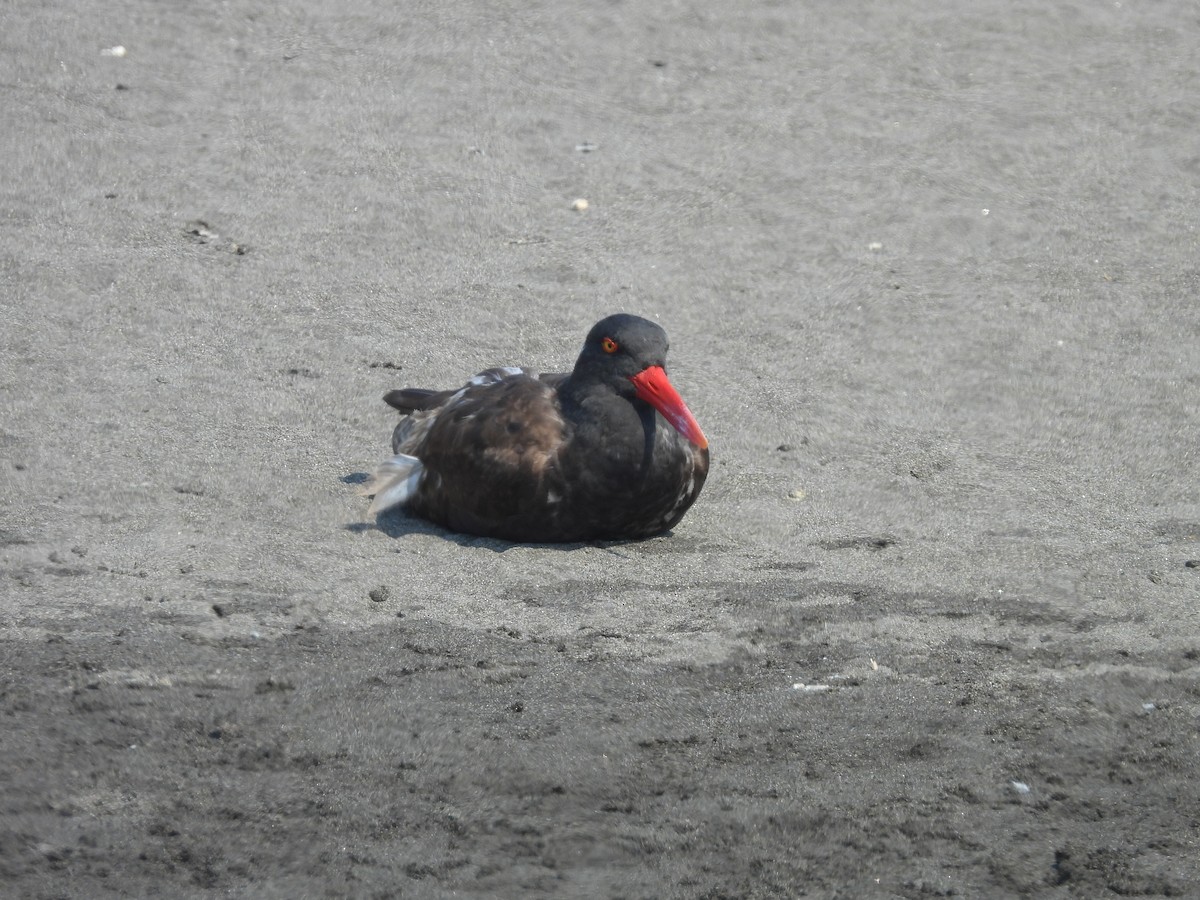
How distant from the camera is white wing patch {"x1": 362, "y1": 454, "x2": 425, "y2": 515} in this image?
21.7 ft

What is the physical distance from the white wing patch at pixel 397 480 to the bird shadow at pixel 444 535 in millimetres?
76

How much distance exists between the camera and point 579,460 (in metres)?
6.31

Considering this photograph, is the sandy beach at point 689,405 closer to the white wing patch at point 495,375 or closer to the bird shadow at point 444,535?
the bird shadow at point 444,535

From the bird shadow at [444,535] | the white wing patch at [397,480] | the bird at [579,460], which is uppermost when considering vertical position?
the bird at [579,460]

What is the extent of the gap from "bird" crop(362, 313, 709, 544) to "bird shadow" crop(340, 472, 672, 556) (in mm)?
28

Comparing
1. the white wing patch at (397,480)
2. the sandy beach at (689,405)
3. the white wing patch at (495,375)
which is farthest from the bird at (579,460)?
the white wing patch at (495,375)

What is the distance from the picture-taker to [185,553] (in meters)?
5.88

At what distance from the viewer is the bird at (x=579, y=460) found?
6.30m

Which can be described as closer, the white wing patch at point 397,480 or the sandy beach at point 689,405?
the sandy beach at point 689,405

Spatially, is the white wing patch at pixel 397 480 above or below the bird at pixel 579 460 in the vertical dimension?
below

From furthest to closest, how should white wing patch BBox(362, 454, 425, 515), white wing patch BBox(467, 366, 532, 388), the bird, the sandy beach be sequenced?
white wing patch BBox(467, 366, 532, 388) < white wing patch BBox(362, 454, 425, 515) < the bird < the sandy beach

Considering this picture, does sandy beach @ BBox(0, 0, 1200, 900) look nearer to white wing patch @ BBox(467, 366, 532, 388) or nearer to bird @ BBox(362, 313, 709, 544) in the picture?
bird @ BBox(362, 313, 709, 544)

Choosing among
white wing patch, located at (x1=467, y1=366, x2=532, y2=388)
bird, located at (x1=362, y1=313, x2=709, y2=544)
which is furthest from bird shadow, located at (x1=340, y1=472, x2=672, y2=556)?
white wing patch, located at (x1=467, y1=366, x2=532, y2=388)

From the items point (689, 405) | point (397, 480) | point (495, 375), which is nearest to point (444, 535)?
point (397, 480)
